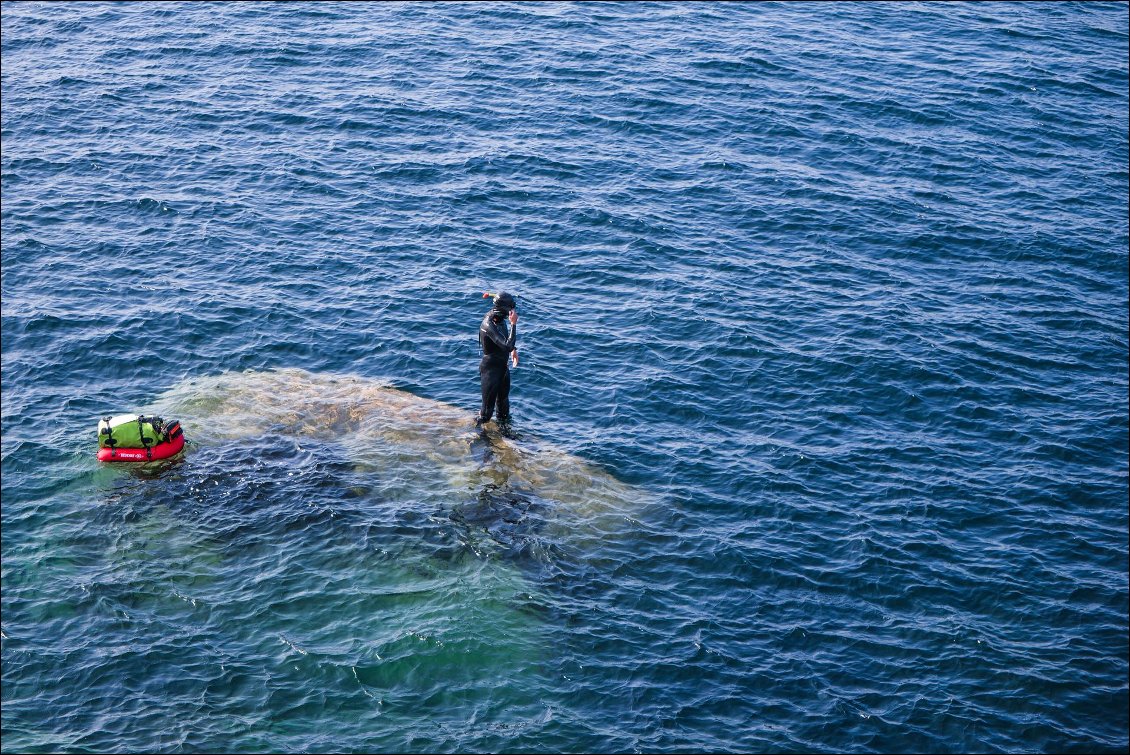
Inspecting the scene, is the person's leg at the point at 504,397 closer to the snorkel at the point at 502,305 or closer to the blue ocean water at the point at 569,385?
the blue ocean water at the point at 569,385

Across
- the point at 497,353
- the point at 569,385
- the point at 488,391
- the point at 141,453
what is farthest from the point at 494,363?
the point at 141,453

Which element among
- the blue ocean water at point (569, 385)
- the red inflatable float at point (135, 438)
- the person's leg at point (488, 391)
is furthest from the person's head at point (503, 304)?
the red inflatable float at point (135, 438)

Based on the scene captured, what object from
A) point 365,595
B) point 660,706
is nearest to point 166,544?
point 365,595

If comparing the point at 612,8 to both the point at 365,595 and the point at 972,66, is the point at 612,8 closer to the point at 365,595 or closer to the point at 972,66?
the point at 972,66

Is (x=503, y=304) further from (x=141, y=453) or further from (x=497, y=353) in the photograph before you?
(x=141, y=453)

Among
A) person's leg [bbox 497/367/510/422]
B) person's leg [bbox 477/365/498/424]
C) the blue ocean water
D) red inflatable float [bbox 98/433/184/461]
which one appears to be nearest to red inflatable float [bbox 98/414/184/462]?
→ red inflatable float [bbox 98/433/184/461]
